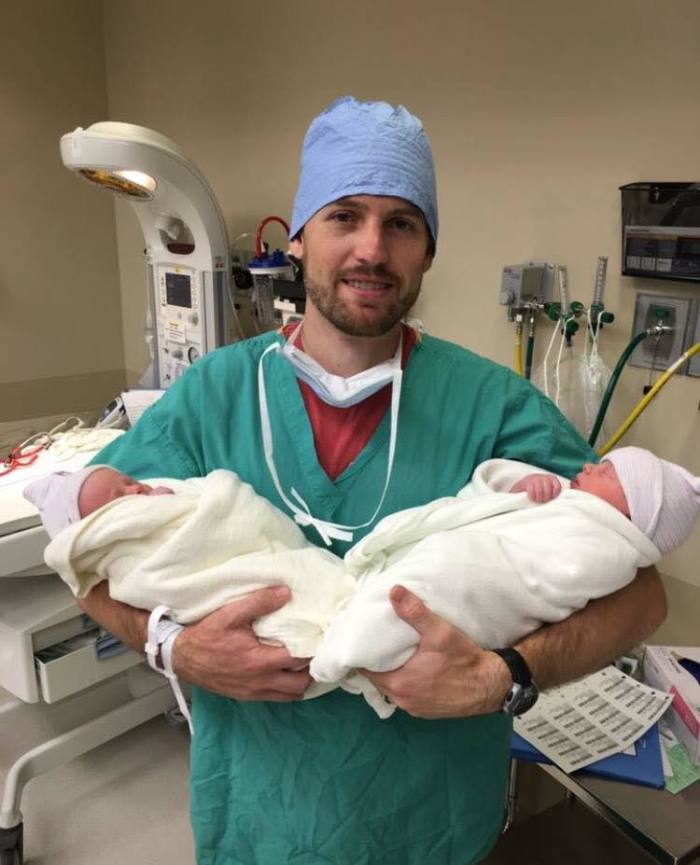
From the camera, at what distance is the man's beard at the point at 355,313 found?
99 centimetres

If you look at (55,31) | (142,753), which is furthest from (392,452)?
(55,31)

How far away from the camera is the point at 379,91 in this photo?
2141mm

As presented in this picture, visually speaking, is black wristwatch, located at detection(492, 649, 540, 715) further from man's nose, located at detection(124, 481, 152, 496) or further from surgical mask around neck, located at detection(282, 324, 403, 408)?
man's nose, located at detection(124, 481, 152, 496)

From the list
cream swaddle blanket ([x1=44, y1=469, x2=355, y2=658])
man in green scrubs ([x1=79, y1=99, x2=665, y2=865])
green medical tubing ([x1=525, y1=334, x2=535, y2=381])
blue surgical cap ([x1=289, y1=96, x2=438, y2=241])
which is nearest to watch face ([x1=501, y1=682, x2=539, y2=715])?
man in green scrubs ([x1=79, y1=99, x2=665, y2=865])

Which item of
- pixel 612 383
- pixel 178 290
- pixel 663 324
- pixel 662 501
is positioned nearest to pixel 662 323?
pixel 663 324

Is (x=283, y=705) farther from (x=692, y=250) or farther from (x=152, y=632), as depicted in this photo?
(x=692, y=250)

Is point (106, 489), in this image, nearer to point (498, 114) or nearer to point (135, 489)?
point (135, 489)

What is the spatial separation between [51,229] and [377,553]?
10.0ft

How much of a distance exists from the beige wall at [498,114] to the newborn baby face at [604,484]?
2.49ft

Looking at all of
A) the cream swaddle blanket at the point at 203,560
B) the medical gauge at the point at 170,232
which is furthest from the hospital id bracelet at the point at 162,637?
the medical gauge at the point at 170,232

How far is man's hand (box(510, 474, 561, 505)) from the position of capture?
948 mm

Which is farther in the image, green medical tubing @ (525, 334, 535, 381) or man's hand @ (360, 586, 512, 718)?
green medical tubing @ (525, 334, 535, 381)

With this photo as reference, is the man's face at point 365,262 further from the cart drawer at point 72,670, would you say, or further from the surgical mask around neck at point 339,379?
the cart drawer at point 72,670

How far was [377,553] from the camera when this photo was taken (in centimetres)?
92
